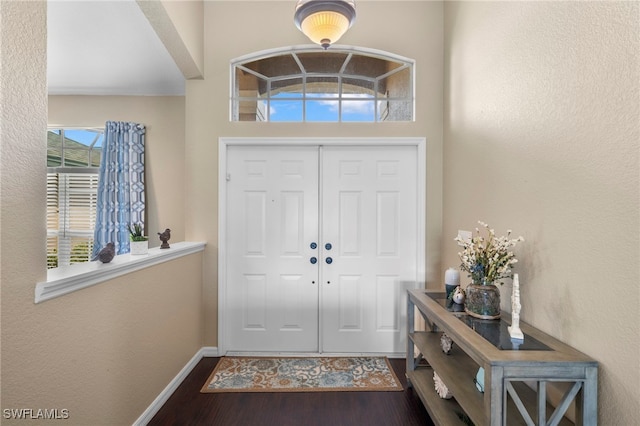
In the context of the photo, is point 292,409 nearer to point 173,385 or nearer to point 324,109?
point 173,385

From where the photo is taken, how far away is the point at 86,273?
4.38 ft

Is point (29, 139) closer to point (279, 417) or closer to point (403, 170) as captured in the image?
point (279, 417)

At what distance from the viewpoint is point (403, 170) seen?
110 inches

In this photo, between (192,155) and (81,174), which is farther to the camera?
(81,174)

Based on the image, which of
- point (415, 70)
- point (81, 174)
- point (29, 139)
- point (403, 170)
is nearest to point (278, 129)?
point (403, 170)

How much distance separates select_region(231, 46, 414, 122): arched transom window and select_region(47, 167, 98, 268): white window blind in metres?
2.48

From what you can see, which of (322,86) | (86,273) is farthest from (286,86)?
(86,273)

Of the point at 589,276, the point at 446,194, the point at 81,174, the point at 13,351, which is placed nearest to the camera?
the point at 13,351

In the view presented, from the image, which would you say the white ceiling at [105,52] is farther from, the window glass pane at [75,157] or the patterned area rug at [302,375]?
the patterned area rug at [302,375]

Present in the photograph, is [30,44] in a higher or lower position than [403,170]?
higher

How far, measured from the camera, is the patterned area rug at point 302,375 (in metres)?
2.28

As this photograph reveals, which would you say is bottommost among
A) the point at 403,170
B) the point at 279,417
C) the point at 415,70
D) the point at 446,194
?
the point at 279,417

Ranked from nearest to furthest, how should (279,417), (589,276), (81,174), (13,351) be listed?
(13,351) < (589,276) < (279,417) < (81,174)

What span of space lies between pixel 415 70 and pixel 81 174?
14.1 ft
